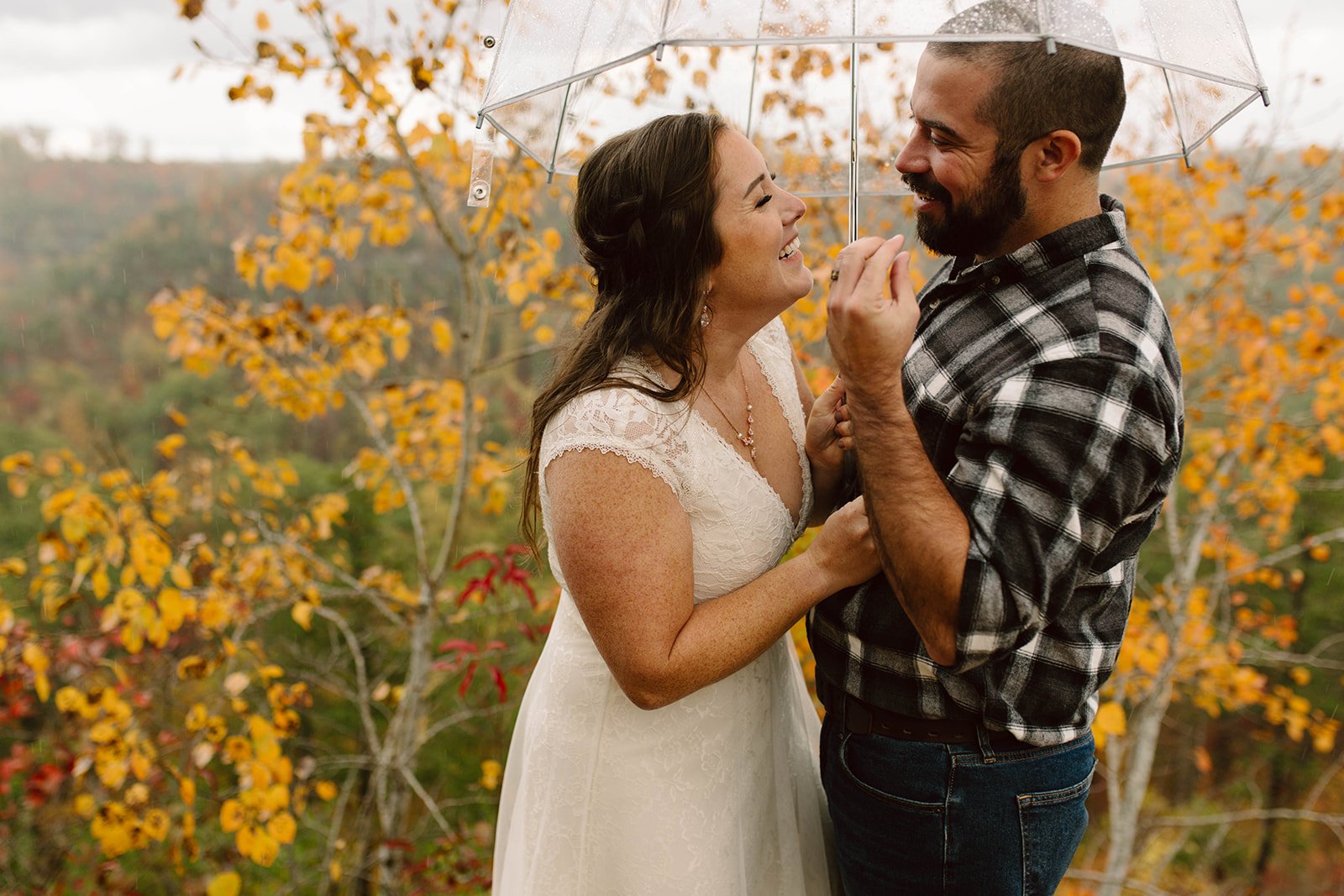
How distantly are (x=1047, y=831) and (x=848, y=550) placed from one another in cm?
64

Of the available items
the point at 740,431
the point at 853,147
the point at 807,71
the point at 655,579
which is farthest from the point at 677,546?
the point at 807,71

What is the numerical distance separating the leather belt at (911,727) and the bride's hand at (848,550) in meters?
0.25

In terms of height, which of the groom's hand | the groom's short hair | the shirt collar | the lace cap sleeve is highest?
the groom's short hair

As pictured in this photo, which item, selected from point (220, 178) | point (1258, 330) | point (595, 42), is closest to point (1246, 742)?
point (1258, 330)

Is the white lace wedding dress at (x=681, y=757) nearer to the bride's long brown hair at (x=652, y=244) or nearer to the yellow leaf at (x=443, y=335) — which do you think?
the bride's long brown hair at (x=652, y=244)

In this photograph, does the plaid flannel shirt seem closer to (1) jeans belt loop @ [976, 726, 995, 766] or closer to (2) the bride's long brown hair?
(1) jeans belt loop @ [976, 726, 995, 766]

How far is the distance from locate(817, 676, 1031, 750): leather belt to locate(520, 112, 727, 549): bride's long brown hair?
68 cm

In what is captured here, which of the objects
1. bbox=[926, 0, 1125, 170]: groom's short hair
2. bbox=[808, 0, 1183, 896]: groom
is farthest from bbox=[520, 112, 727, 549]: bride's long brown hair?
bbox=[926, 0, 1125, 170]: groom's short hair

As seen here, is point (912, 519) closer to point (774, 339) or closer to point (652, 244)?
point (652, 244)

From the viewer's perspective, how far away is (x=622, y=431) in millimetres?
1643

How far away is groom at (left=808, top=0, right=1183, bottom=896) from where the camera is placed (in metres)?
1.35

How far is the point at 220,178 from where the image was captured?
79.6 feet

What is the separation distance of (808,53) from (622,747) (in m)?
1.97

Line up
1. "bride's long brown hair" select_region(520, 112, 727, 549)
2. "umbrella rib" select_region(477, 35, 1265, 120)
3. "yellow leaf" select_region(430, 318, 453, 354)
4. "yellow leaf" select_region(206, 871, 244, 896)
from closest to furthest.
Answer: "umbrella rib" select_region(477, 35, 1265, 120) → "bride's long brown hair" select_region(520, 112, 727, 549) → "yellow leaf" select_region(206, 871, 244, 896) → "yellow leaf" select_region(430, 318, 453, 354)
